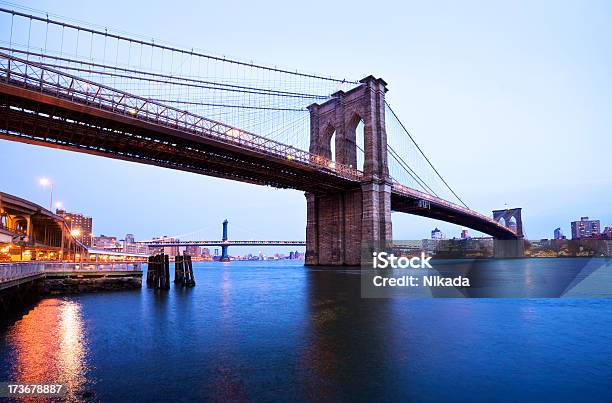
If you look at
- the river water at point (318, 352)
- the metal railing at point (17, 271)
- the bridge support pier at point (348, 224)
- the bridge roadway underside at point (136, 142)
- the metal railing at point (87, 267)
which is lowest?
the river water at point (318, 352)

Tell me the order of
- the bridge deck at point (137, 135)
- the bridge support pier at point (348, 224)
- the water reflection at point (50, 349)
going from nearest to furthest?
the water reflection at point (50, 349), the bridge deck at point (137, 135), the bridge support pier at point (348, 224)

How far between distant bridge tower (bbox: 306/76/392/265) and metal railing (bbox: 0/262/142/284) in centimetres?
2954

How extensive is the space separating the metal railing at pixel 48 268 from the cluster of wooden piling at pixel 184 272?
3.91m

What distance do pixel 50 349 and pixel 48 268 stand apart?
1938 cm

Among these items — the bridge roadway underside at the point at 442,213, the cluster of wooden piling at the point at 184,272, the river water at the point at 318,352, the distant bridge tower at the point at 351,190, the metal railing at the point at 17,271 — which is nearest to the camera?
the river water at the point at 318,352

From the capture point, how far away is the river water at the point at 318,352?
7945mm

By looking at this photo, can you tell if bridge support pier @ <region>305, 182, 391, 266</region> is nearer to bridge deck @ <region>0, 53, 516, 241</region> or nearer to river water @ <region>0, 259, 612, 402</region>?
bridge deck @ <region>0, 53, 516, 241</region>

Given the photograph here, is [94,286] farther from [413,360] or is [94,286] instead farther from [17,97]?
[413,360]

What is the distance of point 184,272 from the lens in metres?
34.4

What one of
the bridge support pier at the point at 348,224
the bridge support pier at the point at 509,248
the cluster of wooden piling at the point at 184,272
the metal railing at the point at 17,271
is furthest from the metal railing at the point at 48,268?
the bridge support pier at the point at 509,248

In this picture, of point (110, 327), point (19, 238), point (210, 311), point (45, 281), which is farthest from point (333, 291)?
point (19, 238)

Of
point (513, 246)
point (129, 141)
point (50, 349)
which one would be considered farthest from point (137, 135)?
point (513, 246)

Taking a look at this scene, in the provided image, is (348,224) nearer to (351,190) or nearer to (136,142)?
(351,190)

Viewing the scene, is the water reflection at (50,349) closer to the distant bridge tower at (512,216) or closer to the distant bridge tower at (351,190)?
the distant bridge tower at (351,190)
